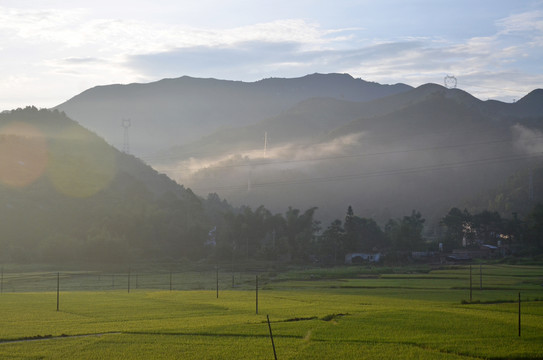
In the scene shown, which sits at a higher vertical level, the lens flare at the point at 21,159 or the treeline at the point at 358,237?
the lens flare at the point at 21,159

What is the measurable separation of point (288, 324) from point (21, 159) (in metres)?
158

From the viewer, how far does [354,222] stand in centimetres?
14012

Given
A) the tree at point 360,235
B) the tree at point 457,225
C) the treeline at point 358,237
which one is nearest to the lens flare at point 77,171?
the treeline at point 358,237

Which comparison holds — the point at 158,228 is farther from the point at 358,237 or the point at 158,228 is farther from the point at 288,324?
the point at 288,324

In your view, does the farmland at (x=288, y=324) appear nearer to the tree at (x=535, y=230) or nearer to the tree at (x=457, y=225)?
the tree at (x=535, y=230)

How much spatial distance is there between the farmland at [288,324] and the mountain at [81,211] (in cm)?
6714

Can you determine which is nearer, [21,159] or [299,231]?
[299,231]

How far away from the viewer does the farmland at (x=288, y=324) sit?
1223 inches

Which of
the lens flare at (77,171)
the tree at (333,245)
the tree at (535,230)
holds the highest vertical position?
the lens flare at (77,171)

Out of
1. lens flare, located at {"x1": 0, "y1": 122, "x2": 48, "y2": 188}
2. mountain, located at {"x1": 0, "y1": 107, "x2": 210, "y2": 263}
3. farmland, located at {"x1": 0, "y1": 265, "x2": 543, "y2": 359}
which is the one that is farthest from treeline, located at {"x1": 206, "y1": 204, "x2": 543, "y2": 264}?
lens flare, located at {"x1": 0, "y1": 122, "x2": 48, "y2": 188}

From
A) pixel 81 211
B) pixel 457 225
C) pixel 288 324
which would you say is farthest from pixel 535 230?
pixel 81 211

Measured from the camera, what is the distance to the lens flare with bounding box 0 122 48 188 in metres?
167

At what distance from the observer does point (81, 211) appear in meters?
156

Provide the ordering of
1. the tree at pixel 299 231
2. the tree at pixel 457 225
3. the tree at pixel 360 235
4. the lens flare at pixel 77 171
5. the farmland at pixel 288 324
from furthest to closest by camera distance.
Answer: the lens flare at pixel 77 171 → the tree at pixel 299 231 → the tree at pixel 457 225 → the tree at pixel 360 235 → the farmland at pixel 288 324
